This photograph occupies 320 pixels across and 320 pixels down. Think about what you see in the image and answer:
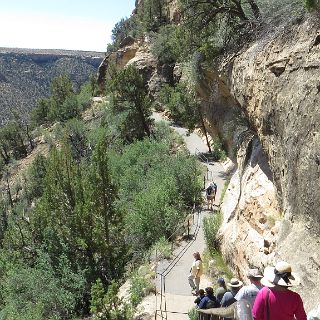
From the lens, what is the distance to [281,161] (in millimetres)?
10273

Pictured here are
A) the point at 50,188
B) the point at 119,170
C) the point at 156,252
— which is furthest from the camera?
the point at 119,170

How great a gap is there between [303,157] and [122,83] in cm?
3265

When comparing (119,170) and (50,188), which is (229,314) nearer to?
(50,188)

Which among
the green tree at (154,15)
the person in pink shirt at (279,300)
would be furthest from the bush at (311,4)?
the green tree at (154,15)

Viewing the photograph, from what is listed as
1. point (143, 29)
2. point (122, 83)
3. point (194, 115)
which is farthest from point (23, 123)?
point (194, 115)

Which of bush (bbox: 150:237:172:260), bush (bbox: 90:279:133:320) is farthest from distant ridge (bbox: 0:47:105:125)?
bush (bbox: 90:279:133:320)

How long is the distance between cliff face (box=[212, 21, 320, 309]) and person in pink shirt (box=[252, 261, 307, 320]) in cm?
230

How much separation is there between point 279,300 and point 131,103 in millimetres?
36392

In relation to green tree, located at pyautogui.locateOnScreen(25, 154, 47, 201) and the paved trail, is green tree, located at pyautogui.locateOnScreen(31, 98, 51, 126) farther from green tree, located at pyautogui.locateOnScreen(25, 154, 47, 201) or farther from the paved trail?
the paved trail

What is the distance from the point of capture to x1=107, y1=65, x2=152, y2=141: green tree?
39.9m

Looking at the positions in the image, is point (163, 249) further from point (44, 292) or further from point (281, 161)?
point (281, 161)

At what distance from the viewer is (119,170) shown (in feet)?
106

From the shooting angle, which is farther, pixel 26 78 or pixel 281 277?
pixel 26 78

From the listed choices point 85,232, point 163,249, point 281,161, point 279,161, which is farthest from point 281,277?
point 85,232
